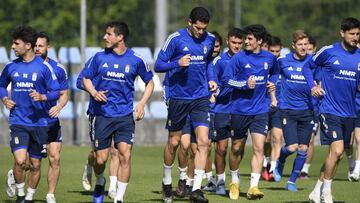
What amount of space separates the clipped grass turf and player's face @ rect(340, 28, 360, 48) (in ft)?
8.21

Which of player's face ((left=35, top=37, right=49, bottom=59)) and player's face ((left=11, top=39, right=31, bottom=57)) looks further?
player's face ((left=35, top=37, right=49, bottom=59))

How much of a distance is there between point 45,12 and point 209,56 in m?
28.9

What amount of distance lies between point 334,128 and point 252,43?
226 centimetres

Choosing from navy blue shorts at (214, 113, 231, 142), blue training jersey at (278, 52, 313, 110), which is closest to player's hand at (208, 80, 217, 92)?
navy blue shorts at (214, 113, 231, 142)

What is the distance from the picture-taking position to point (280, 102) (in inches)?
869

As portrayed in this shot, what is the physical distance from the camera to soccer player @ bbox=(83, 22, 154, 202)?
1648cm

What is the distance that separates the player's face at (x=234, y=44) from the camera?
20266 mm

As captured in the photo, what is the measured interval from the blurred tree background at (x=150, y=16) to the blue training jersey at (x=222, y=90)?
78.9 feet

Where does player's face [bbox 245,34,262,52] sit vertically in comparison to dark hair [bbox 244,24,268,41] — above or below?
below

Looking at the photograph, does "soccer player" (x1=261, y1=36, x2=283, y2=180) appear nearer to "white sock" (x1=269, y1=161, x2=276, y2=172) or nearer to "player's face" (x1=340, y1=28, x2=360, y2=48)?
"white sock" (x1=269, y1=161, x2=276, y2=172)

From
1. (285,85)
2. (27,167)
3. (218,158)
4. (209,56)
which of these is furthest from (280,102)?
(27,167)

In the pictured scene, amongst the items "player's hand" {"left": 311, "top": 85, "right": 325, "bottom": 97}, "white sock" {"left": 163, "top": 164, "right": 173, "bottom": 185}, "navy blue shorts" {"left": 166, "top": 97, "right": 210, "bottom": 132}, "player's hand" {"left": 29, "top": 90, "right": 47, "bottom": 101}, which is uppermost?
"player's hand" {"left": 311, "top": 85, "right": 325, "bottom": 97}

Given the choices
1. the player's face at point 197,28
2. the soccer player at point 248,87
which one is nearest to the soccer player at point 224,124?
the soccer player at point 248,87

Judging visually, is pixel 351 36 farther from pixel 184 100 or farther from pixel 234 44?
pixel 234 44
